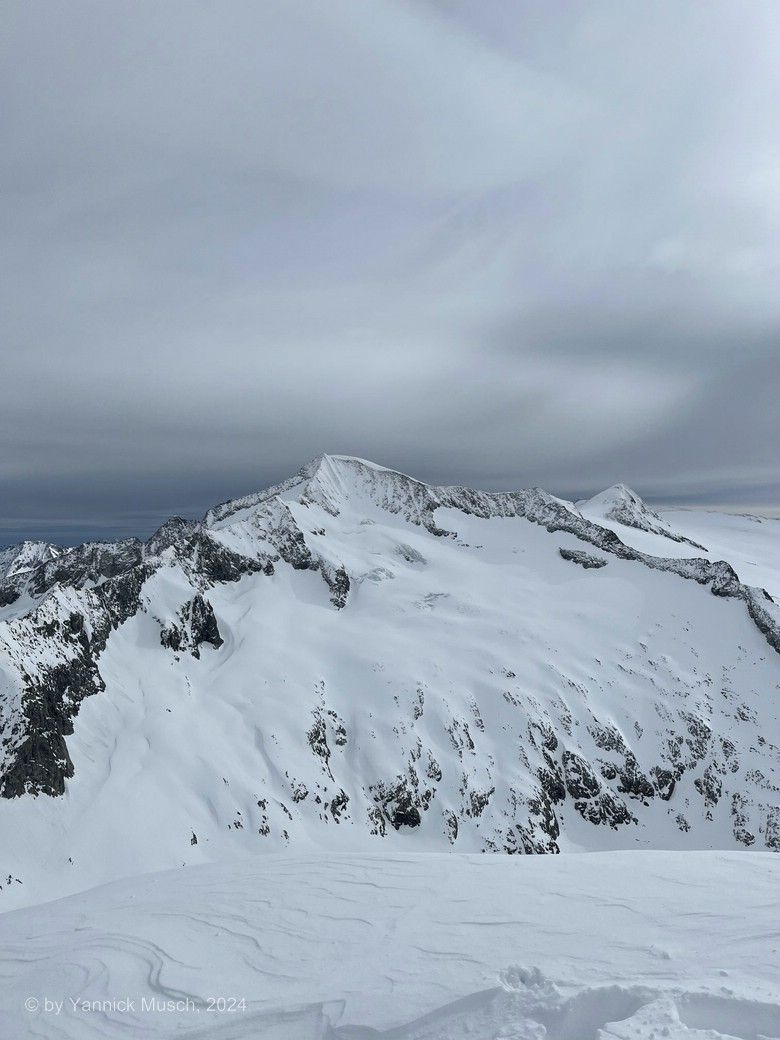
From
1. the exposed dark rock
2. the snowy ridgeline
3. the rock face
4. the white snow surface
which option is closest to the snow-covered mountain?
the rock face

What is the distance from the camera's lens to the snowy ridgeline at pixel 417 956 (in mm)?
10727

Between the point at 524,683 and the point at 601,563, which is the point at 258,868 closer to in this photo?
the point at 524,683

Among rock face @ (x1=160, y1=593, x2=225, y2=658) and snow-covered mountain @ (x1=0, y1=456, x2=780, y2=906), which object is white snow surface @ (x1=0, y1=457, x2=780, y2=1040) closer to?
snow-covered mountain @ (x1=0, y1=456, x2=780, y2=906)

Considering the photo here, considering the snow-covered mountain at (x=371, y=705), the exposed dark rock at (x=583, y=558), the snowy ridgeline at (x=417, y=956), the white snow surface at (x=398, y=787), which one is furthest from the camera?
the exposed dark rock at (x=583, y=558)

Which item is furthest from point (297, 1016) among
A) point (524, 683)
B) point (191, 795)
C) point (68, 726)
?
point (524, 683)

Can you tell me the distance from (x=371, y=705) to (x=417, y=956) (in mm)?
73262

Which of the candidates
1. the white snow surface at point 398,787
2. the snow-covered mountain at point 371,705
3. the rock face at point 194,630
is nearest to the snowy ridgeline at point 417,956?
the white snow surface at point 398,787

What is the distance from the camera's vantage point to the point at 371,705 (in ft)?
279

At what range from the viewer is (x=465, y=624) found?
359 feet

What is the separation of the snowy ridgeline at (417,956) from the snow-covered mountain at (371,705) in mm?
41607

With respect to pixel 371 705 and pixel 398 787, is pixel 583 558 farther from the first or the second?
pixel 398 787

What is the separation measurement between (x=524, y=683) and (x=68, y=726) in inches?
2563

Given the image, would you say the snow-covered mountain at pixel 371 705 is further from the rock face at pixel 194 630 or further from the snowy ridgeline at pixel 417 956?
the snowy ridgeline at pixel 417 956

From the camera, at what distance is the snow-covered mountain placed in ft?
196
